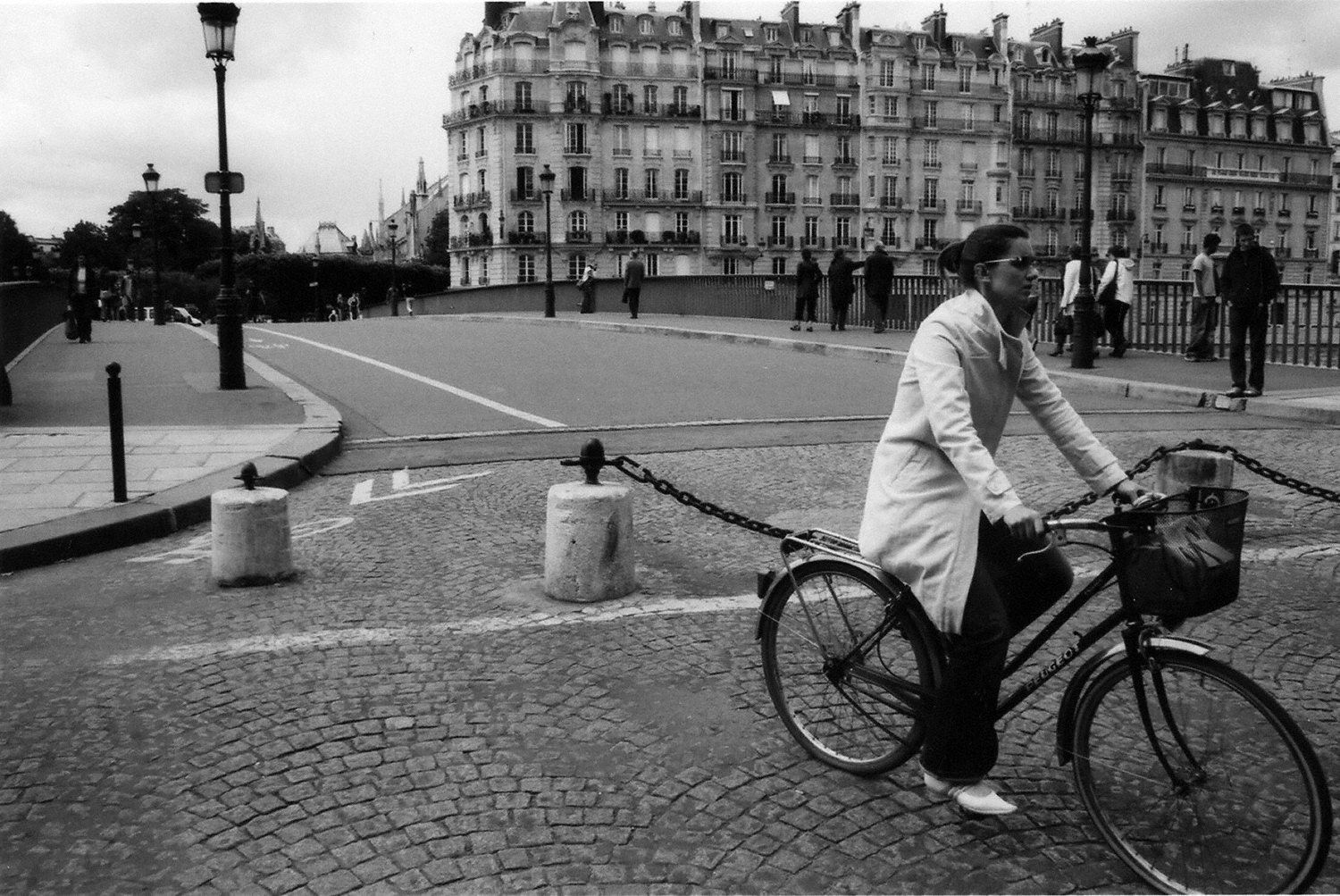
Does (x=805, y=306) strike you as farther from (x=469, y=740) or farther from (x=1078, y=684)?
(x=1078, y=684)

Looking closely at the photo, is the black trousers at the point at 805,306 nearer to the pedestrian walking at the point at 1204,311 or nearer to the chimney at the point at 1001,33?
the pedestrian walking at the point at 1204,311

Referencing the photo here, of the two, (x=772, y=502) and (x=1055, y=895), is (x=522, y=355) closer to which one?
(x=772, y=502)

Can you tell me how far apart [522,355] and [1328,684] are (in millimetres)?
16435

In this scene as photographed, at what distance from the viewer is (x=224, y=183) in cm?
1418

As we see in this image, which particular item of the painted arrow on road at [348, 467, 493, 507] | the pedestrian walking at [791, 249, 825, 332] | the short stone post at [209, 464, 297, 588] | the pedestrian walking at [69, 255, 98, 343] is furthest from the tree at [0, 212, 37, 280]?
the short stone post at [209, 464, 297, 588]

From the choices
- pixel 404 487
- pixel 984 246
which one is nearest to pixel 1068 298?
pixel 404 487

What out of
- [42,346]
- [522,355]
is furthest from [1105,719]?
[42,346]

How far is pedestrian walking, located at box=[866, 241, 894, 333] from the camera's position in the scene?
2300 centimetres

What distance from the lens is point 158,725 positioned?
4145 mm

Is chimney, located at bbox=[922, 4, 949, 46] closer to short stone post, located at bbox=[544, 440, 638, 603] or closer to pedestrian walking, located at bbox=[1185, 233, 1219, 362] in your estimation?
pedestrian walking, located at bbox=[1185, 233, 1219, 362]

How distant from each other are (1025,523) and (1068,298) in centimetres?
1645

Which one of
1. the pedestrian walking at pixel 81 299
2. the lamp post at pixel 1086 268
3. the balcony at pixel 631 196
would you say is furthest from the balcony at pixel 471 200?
the lamp post at pixel 1086 268

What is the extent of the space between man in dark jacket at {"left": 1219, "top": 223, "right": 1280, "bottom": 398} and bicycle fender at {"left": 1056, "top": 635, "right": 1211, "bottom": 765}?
10874 millimetres

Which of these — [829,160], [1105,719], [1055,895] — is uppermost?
[829,160]
